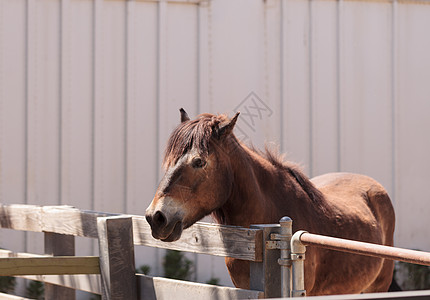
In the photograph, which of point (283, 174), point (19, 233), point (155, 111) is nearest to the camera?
point (283, 174)

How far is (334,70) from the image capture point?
7.84m

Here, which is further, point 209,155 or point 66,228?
point 66,228

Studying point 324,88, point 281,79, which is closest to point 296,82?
point 281,79

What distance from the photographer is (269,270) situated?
8.30 feet

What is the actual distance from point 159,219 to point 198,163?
34 cm

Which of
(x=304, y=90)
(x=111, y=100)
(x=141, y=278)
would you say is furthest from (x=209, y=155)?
(x=304, y=90)

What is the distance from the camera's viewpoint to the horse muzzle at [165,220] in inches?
113

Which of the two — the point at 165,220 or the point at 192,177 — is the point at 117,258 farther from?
the point at 192,177

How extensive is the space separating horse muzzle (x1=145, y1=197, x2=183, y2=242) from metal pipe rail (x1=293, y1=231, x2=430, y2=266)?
0.70m

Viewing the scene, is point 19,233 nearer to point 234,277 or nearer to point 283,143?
point 283,143

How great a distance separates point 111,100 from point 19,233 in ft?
5.84

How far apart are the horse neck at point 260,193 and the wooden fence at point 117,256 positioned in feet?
1.34

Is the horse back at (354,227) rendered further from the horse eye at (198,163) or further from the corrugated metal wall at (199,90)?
the corrugated metal wall at (199,90)

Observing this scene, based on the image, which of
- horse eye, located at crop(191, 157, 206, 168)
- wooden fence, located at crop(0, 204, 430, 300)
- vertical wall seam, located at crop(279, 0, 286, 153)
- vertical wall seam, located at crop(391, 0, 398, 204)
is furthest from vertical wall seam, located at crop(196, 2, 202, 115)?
horse eye, located at crop(191, 157, 206, 168)
